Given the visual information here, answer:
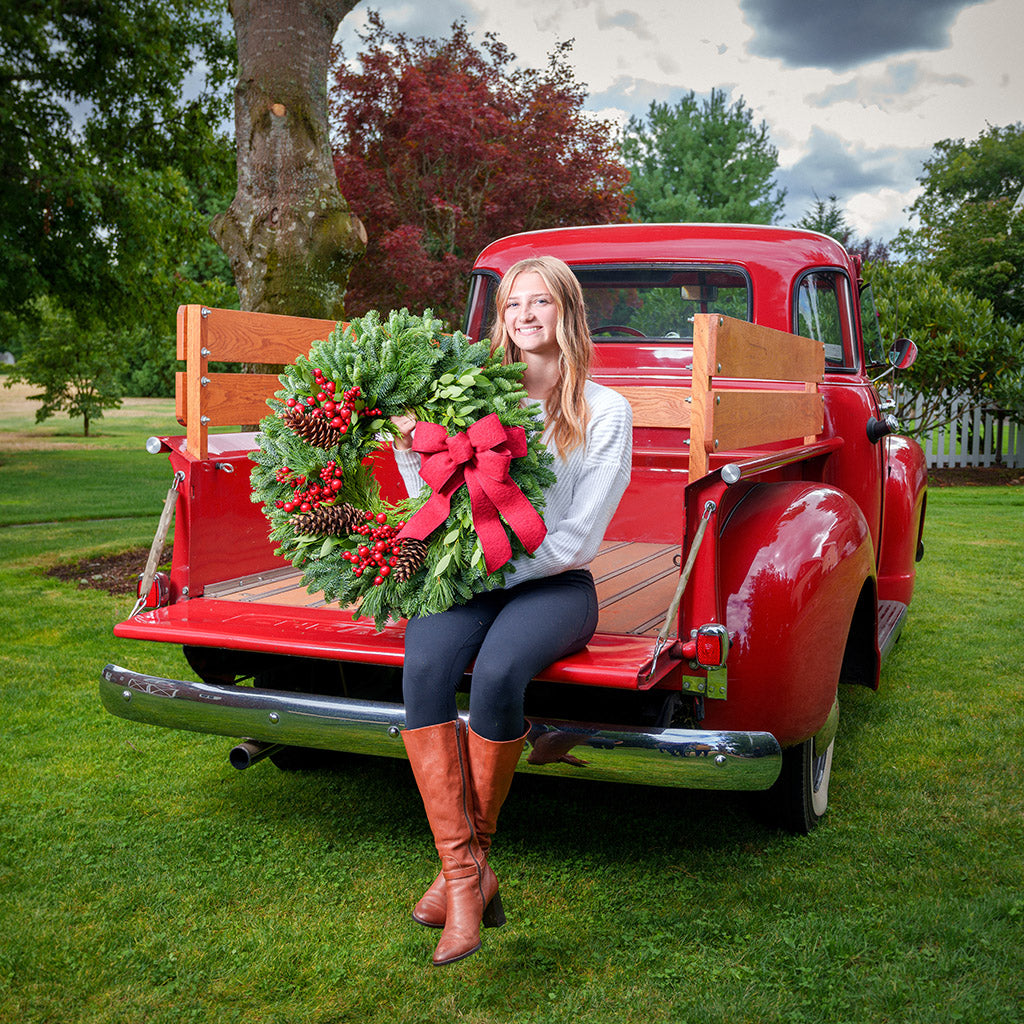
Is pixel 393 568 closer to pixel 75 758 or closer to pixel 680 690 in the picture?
pixel 680 690

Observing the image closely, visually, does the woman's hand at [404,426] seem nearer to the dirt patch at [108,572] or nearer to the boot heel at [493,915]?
the boot heel at [493,915]

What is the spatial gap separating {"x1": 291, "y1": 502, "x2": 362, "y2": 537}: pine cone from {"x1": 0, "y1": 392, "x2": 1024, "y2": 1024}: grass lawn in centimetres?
111

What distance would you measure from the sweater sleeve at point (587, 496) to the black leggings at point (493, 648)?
0.31ft

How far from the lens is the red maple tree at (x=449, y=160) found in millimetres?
11242

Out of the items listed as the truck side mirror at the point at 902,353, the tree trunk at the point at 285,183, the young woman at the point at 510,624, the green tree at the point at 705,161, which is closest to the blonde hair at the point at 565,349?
the young woman at the point at 510,624

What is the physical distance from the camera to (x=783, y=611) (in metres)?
2.75

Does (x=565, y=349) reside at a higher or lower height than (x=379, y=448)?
higher

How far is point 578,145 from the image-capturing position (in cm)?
1252

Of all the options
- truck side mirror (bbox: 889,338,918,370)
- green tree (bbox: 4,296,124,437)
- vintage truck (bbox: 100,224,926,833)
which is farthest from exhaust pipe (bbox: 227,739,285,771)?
green tree (bbox: 4,296,124,437)

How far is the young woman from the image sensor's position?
249 centimetres

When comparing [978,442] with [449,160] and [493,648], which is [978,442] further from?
[493,648]

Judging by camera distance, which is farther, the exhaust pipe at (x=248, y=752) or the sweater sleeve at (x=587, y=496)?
the exhaust pipe at (x=248, y=752)

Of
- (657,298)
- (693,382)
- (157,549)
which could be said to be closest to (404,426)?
(693,382)

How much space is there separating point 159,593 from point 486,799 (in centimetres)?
Answer: 139
